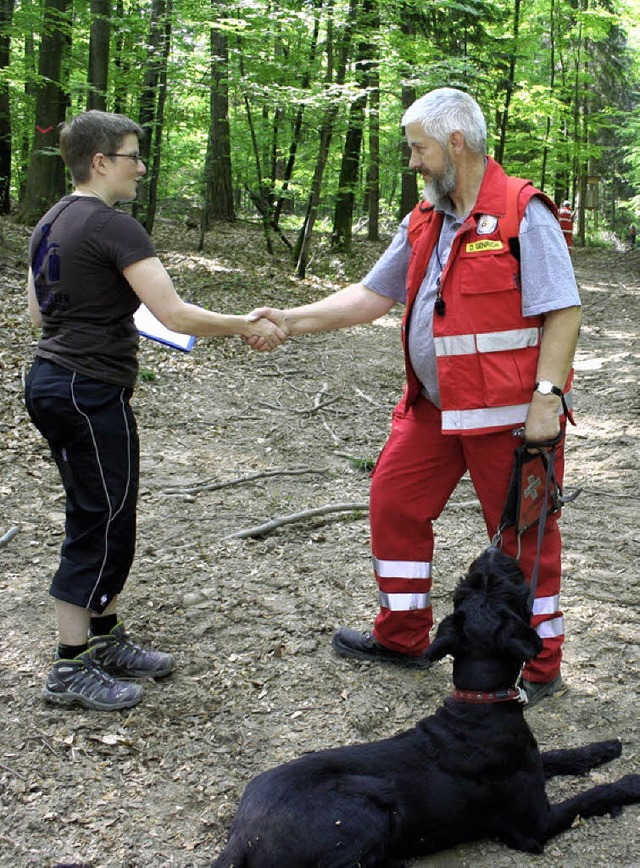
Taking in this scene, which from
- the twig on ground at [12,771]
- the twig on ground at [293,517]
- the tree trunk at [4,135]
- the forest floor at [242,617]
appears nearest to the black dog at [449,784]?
the forest floor at [242,617]

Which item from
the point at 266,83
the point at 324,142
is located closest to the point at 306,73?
the point at 266,83

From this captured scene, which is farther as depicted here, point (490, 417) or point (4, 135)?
point (4, 135)

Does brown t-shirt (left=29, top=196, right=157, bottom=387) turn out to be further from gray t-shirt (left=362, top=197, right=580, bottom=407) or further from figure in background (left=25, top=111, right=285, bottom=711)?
gray t-shirt (left=362, top=197, right=580, bottom=407)

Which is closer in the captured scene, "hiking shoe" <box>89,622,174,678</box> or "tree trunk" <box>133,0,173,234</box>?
"hiking shoe" <box>89,622,174,678</box>

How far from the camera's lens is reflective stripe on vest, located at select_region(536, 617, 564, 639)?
137 inches

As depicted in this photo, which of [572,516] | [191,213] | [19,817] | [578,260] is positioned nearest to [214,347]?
[572,516]

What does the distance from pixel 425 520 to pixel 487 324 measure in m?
0.98

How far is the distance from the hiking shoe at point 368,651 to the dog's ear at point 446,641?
1020 millimetres

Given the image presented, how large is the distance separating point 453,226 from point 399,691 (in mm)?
2089

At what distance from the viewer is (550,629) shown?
3.50 metres

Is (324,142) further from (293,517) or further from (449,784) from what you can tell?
(449,784)

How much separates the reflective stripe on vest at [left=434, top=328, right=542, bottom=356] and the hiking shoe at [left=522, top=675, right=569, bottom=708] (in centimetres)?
150

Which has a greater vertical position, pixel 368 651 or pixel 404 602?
pixel 404 602

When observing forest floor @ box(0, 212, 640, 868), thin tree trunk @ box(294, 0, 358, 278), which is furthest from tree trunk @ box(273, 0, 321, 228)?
forest floor @ box(0, 212, 640, 868)
